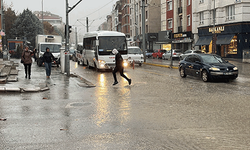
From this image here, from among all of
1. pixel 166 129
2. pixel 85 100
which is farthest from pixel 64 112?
pixel 166 129

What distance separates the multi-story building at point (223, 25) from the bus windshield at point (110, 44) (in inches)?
723

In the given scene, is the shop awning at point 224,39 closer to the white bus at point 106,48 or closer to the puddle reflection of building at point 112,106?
the white bus at point 106,48

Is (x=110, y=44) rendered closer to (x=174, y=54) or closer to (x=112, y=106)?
(x=112, y=106)

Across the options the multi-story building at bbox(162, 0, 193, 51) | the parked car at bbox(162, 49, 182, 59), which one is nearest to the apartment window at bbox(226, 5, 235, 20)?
the parked car at bbox(162, 49, 182, 59)

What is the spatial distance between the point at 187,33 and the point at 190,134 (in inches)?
1815

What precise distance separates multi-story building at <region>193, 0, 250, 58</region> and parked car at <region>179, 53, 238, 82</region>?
863 inches

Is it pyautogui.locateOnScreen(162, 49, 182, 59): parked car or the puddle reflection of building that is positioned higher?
pyautogui.locateOnScreen(162, 49, 182, 59): parked car

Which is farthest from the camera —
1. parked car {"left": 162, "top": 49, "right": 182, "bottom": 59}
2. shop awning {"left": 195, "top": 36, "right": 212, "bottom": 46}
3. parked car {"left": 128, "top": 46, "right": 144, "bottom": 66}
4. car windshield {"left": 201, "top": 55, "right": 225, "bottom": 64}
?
parked car {"left": 162, "top": 49, "right": 182, "bottom": 59}

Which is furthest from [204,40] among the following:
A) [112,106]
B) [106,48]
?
[112,106]

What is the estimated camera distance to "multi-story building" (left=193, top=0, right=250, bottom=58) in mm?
37875

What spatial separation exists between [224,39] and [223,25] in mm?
1849

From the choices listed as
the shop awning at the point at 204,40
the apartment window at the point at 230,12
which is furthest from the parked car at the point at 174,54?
the apartment window at the point at 230,12

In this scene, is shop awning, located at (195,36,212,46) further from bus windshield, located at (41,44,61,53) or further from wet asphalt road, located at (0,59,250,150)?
wet asphalt road, located at (0,59,250,150)

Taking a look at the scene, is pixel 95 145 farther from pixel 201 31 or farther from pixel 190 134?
pixel 201 31
